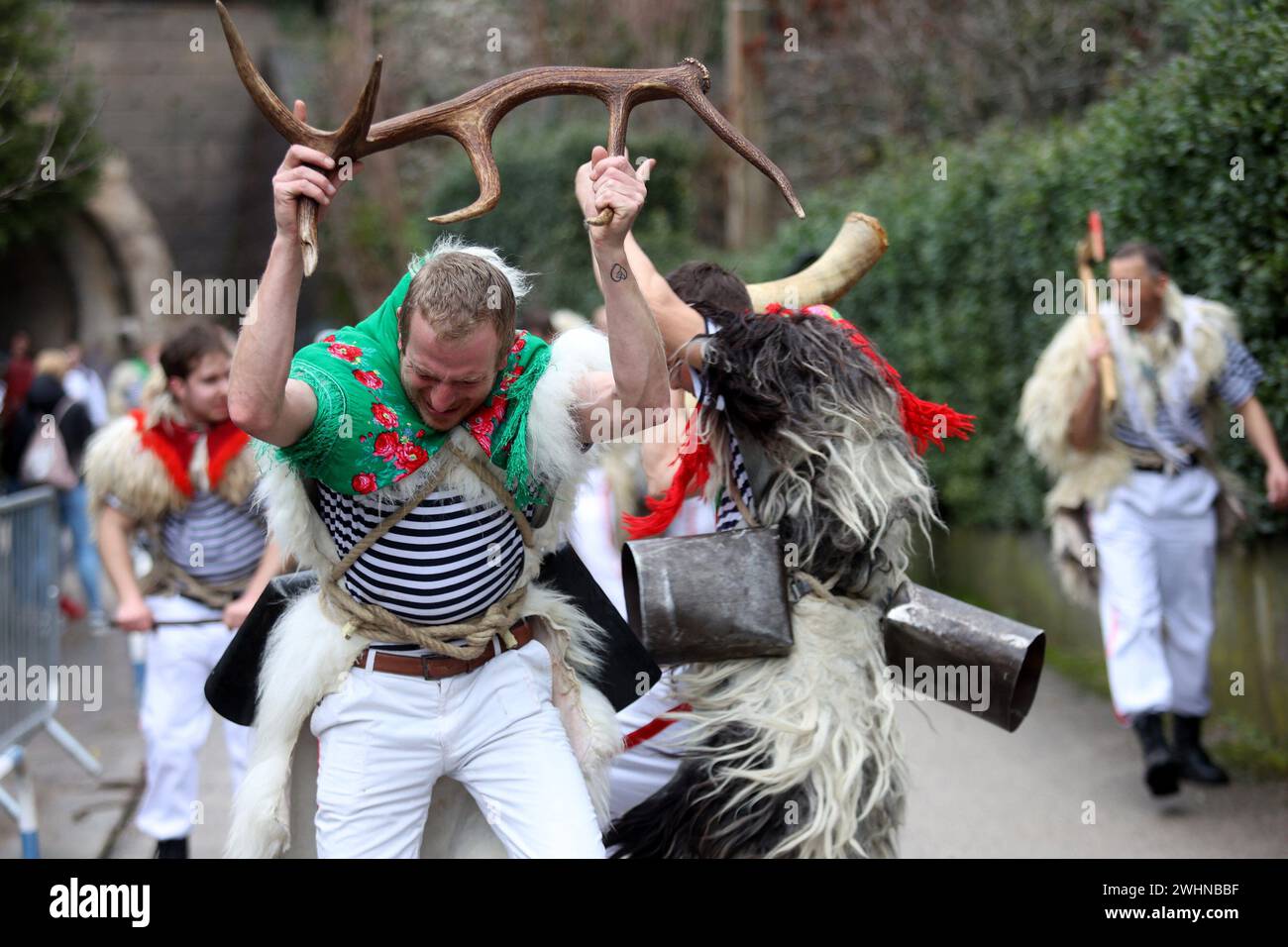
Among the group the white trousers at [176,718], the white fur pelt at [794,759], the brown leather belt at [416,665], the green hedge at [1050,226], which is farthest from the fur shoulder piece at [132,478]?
the green hedge at [1050,226]

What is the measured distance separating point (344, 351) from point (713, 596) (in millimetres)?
1043

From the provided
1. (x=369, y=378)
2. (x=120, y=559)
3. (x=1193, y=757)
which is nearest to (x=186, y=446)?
(x=120, y=559)

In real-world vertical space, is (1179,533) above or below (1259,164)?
below

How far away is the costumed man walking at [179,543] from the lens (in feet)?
16.8

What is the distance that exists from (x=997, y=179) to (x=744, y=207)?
20.4 ft

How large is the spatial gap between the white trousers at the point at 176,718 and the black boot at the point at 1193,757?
12.9 ft

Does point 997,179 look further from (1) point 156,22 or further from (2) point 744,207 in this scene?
(1) point 156,22

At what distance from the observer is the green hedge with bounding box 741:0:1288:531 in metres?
5.61

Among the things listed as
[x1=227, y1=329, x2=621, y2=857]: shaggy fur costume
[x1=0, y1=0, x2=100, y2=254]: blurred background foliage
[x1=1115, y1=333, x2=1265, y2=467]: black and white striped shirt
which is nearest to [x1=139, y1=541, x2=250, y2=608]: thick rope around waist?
[x1=0, y1=0, x2=100, y2=254]: blurred background foliage

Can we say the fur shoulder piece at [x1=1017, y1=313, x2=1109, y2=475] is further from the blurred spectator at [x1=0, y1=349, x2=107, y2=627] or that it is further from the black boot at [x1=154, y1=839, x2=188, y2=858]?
the blurred spectator at [x1=0, y1=349, x2=107, y2=627]

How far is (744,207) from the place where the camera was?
15117 millimetres

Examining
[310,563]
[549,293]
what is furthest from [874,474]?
[549,293]

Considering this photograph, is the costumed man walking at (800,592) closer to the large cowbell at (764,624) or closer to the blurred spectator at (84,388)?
the large cowbell at (764,624)

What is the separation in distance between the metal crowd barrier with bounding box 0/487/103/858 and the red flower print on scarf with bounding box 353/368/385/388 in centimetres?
311
